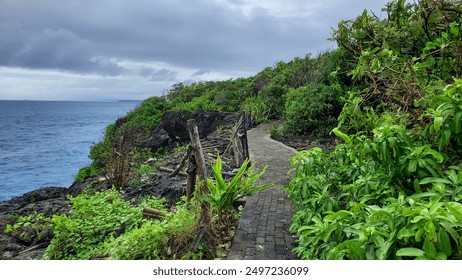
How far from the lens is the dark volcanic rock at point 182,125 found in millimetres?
14125

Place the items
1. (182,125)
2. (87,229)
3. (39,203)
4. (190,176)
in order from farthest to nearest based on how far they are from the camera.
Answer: (182,125), (39,203), (87,229), (190,176)

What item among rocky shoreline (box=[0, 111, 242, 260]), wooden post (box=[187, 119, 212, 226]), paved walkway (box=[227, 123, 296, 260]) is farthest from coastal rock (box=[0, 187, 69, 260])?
paved walkway (box=[227, 123, 296, 260])

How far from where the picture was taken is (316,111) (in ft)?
30.9

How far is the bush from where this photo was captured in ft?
30.4

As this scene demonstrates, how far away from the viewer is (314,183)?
10.0 ft

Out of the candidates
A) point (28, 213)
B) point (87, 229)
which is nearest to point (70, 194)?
point (28, 213)

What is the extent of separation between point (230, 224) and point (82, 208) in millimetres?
2051

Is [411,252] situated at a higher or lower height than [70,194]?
higher

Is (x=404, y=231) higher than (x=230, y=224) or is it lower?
higher

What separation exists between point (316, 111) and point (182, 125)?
6.95 metres

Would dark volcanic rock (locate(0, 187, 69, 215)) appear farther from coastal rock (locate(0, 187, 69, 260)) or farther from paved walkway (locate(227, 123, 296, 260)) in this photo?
paved walkway (locate(227, 123, 296, 260))

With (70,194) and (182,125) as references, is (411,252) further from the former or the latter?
(182,125)
